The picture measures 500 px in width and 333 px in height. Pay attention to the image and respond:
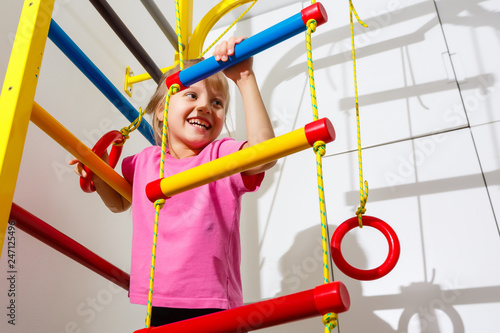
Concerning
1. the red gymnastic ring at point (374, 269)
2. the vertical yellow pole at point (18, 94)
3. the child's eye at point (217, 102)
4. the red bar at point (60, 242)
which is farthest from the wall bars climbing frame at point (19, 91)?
the red gymnastic ring at point (374, 269)

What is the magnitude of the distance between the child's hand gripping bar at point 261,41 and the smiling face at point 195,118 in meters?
0.21

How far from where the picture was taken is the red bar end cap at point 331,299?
45 cm

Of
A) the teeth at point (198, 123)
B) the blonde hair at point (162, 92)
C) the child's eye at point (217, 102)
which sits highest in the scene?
the blonde hair at point (162, 92)

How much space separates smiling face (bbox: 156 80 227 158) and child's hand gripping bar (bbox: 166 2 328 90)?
0.21m

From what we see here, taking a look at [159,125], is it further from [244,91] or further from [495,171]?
[495,171]

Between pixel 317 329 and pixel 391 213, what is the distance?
36 centimetres

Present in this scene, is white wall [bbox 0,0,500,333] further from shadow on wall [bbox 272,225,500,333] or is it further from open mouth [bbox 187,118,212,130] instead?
open mouth [bbox 187,118,212,130]

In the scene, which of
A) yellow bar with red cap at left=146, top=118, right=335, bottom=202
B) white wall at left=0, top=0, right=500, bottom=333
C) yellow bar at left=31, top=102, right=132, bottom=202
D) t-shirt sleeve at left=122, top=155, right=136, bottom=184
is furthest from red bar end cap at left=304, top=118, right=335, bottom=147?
white wall at left=0, top=0, right=500, bottom=333

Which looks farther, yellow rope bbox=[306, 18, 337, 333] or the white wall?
the white wall

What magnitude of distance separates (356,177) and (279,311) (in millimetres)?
830

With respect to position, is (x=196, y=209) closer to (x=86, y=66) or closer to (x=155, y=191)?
(x=155, y=191)

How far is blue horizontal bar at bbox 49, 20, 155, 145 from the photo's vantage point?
86cm

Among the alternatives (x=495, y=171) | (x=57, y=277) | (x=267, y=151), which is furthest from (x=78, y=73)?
(x=495, y=171)

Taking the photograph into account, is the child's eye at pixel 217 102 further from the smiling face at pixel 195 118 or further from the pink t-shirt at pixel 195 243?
the pink t-shirt at pixel 195 243
